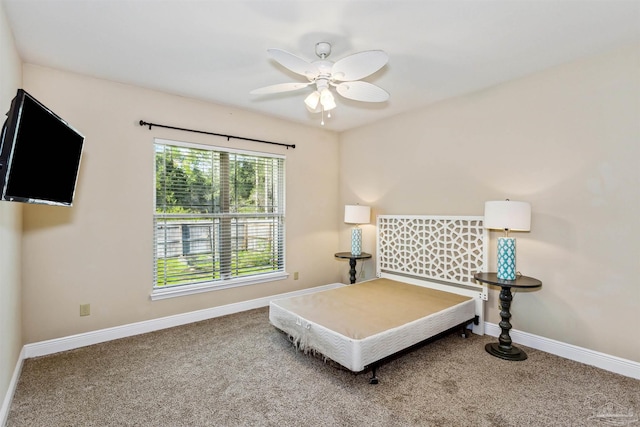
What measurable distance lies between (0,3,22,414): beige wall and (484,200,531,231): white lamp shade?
348 centimetres

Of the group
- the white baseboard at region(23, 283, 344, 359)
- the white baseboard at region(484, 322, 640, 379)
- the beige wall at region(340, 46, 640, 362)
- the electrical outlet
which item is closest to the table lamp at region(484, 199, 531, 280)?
the beige wall at region(340, 46, 640, 362)

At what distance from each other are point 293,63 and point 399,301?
91.0 inches

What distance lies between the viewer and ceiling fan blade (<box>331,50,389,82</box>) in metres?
1.87

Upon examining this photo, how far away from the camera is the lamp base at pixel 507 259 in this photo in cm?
271

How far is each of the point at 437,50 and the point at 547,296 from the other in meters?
2.34

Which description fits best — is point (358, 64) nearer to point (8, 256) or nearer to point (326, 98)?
point (326, 98)

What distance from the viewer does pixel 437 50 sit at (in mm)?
2488

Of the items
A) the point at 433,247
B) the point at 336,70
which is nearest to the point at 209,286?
the point at 433,247

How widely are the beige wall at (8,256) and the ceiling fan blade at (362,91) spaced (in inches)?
82.0

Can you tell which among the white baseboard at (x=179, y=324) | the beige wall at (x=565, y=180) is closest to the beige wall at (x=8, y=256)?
the white baseboard at (x=179, y=324)

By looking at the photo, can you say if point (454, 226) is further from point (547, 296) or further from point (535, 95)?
point (535, 95)

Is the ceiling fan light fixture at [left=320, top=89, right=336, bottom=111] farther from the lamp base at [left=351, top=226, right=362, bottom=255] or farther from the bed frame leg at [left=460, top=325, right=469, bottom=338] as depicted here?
the bed frame leg at [left=460, top=325, right=469, bottom=338]

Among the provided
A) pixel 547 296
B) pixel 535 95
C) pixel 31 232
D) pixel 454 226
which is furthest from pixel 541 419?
pixel 31 232

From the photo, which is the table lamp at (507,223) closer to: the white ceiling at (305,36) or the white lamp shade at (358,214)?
the white ceiling at (305,36)
